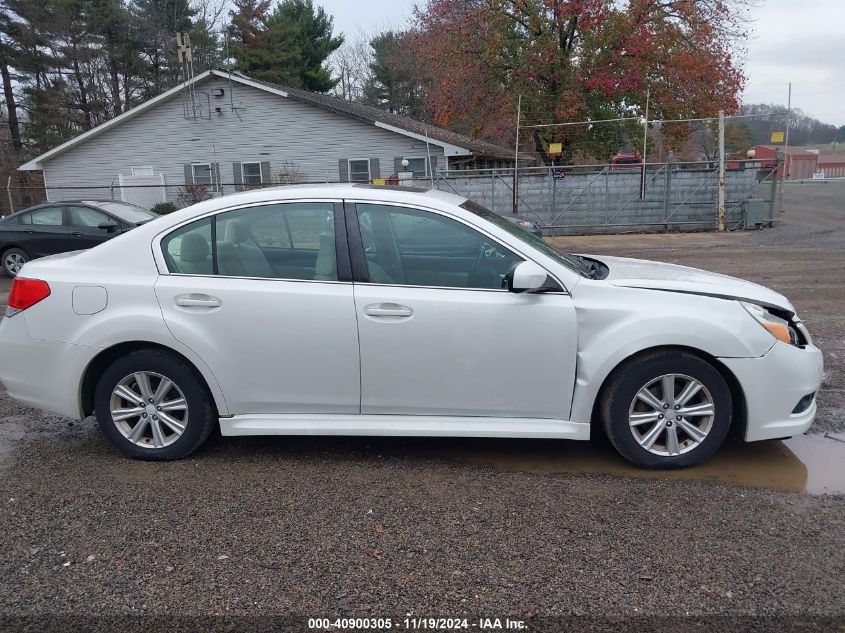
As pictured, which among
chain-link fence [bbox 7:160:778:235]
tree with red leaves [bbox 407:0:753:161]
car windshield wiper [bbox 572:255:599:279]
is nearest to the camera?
car windshield wiper [bbox 572:255:599:279]

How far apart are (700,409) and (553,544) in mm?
1285

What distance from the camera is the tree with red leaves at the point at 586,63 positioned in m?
23.8

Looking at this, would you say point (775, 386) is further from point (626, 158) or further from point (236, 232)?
point (626, 158)

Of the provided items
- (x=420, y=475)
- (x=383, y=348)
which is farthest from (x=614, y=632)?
(x=383, y=348)

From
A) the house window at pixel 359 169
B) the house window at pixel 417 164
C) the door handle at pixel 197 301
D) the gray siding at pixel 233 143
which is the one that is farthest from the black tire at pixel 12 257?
the house window at pixel 417 164

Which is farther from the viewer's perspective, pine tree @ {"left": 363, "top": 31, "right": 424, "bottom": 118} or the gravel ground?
pine tree @ {"left": 363, "top": 31, "right": 424, "bottom": 118}

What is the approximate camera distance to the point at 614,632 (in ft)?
8.72

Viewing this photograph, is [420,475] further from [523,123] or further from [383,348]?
[523,123]

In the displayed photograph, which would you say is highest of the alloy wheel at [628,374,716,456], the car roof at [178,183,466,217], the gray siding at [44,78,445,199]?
the gray siding at [44,78,445,199]

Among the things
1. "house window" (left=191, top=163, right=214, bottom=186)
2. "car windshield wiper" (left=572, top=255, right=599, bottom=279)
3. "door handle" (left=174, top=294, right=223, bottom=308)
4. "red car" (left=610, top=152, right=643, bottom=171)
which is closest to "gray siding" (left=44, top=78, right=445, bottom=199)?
"house window" (left=191, top=163, right=214, bottom=186)

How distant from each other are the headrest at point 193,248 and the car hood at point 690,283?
245 centimetres

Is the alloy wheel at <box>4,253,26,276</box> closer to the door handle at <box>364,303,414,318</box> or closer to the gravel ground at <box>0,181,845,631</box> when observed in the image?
the gravel ground at <box>0,181,845,631</box>

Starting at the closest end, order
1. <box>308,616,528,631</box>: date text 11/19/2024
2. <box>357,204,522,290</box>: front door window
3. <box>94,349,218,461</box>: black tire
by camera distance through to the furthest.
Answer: <box>308,616,528,631</box>: date text 11/19/2024 < <box>357,204,522,290</box>: front door window < <box>94,349,218,461</box>: black tire

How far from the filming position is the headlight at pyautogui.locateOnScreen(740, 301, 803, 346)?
3.95m
